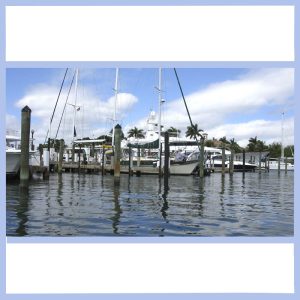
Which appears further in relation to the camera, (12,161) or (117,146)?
(12,161)

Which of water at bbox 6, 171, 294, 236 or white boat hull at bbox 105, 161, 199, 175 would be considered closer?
water at bbox 6, 171, 294, 236

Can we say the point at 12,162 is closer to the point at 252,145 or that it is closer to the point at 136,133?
the point at 136,133

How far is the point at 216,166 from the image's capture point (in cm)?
5812

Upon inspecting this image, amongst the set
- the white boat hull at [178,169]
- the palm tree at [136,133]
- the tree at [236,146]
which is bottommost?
the white boat hull at [178,169]

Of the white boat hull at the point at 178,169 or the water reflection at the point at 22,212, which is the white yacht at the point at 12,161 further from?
the white boat hull at the point at 178,169

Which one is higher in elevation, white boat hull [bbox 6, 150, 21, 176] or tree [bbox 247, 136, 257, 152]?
tree [bbox 247, 136, 257, 152]

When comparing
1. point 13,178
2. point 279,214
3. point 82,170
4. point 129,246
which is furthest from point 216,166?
point 129,246

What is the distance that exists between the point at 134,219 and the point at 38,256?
523cm

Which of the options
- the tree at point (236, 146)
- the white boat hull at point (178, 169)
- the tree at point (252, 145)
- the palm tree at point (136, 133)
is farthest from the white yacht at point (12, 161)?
the tree at point (252, 145)

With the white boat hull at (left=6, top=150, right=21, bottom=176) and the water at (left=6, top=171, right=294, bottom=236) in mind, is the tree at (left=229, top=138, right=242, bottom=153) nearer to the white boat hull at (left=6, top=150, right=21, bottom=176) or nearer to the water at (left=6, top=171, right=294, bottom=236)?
the white boat hull at (left=6, top=150, right=21, bottom=176)

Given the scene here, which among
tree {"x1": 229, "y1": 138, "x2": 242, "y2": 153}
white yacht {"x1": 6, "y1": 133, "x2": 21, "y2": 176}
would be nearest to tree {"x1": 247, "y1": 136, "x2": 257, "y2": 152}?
tree {"x1": 229, "y1": 138, "x2": 242, "y2": 153}

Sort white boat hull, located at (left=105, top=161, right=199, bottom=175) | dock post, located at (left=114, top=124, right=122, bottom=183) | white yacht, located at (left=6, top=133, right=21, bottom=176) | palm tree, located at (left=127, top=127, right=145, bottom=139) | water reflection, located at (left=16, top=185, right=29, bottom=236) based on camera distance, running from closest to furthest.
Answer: water reflection, located at (left=16, top=185, right=29, bottom=236), dock post, located at (left=114, top=124, right=122, bottom=183), white yacht, located at (left=6, top=133, right=21, bottom=176), white boat hull, located at (left=105, top=161, right=199, bottom=175), palm tree, located at (left=127, top=127, right=145, bottom=139)

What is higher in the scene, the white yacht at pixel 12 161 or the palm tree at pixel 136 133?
the palm tree at pixel 136 133

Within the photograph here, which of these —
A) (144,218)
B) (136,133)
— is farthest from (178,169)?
(136,133)
